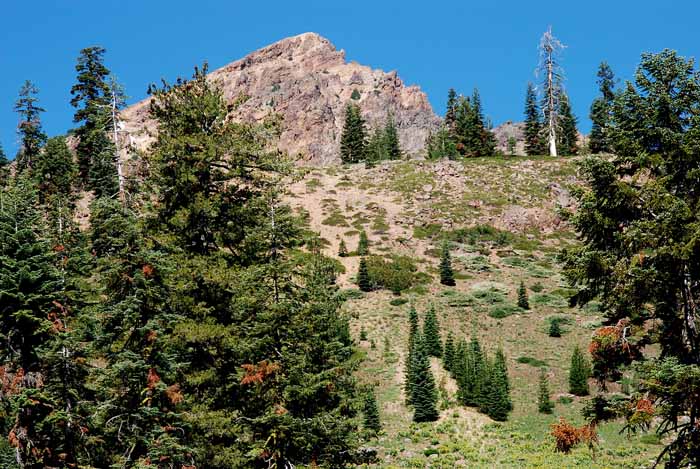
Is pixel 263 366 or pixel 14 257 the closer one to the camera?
pixel 263 366

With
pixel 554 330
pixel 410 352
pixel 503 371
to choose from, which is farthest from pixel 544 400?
pixel 554 330

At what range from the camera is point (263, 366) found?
14648mm

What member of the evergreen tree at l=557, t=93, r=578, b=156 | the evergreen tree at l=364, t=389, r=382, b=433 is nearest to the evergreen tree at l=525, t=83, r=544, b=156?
the evergreen tree at l=557, t=93, r=578, b=156

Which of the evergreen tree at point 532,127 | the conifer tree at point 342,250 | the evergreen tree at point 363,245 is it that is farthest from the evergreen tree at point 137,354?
the evergreen tree at point 532,127

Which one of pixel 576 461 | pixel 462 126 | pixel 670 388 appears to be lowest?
pixel 576 461

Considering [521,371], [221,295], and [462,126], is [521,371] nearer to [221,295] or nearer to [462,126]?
[221,295]

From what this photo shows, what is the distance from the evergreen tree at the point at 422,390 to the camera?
36.8m

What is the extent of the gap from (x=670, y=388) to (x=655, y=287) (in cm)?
200

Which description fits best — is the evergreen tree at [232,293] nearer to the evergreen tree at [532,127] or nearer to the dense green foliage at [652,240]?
the dense green foliage at [652,240]

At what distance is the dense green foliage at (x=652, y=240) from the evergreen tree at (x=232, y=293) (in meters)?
6.86

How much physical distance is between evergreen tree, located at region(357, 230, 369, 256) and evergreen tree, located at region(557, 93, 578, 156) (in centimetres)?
3869

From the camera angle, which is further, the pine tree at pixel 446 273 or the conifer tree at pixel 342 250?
the conifer tree at pixel 342 250

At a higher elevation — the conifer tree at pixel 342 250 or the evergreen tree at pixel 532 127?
the evergreen tree at pixel 532 127

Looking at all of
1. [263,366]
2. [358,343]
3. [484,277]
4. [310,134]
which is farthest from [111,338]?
[310,134]
